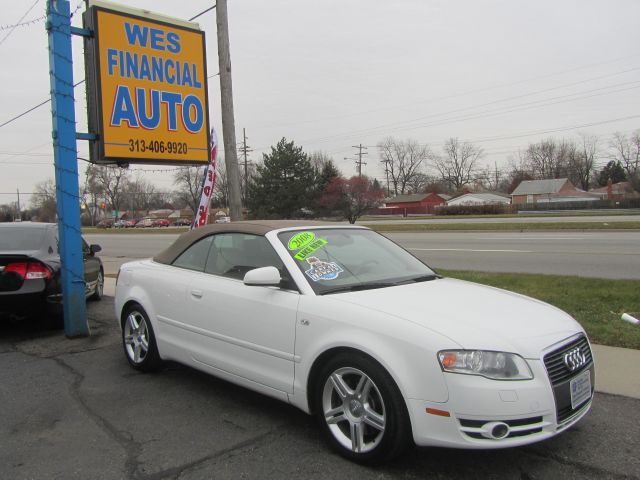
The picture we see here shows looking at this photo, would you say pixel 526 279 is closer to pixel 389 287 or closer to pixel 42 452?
pixel 389 287

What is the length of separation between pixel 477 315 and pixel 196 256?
2659mm

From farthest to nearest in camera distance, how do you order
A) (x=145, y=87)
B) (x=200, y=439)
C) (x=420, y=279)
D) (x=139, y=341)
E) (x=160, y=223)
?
(x=160, y=223) < (x=145, y=87) < (x=139, y=341) < (x=420, y=279) < (x=200, y=439)

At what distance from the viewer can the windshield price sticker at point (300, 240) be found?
4008 mm

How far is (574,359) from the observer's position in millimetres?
3150

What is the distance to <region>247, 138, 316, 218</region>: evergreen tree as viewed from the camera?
55.3 meters

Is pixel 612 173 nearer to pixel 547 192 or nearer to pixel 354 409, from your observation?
pixel 547 192

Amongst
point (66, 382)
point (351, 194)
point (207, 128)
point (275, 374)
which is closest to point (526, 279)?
A: point (207, 128)

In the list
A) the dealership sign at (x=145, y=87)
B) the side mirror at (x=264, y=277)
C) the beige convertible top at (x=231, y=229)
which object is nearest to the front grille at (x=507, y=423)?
the side mirror at (x=264, y=277)

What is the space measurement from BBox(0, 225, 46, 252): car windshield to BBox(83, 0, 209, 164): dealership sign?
1.34 m

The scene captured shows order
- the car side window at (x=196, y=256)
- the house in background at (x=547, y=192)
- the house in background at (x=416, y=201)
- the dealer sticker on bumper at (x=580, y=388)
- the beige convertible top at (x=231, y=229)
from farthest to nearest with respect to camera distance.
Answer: the house in background at (x=416, y=201)
the house in background at (x=547, y=192)
the car side window at (x=196, y=256)
the beige convertible top at (x=231, y=229)
the dealer sticker on bumper at (x=580, y=388)

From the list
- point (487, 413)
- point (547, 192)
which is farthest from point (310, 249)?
point (547, 192)

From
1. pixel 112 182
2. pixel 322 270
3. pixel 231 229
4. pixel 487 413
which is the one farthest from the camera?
pixel 112 182

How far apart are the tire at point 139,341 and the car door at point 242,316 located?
79cm

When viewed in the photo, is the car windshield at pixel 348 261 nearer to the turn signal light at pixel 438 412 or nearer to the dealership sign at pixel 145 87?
the turn signal light at pixel 438 412
